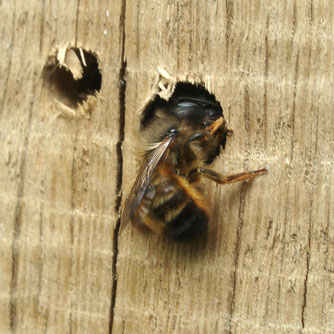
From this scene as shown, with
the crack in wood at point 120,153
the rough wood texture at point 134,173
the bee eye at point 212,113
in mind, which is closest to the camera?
the rough wood texture at point 134,173

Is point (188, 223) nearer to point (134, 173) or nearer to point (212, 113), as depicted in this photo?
point (134, 173)

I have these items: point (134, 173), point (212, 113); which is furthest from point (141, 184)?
point (212, 113)

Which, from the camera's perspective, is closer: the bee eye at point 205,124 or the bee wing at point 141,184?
the bee wing at point 141,184

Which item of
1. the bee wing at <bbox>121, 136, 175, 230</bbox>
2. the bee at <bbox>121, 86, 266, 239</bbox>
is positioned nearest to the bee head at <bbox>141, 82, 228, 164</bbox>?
the bee at <bbox>121, 86, 266, 239</bbox>

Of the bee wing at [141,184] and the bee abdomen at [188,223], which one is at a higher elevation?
the bee wing at [141,184]

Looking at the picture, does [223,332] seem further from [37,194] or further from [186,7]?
[186,7]

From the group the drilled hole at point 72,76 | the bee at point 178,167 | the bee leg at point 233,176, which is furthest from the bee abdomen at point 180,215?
the drilled hole at point 72,76

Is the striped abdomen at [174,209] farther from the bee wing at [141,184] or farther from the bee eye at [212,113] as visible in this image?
the bee eye at [212,113]
